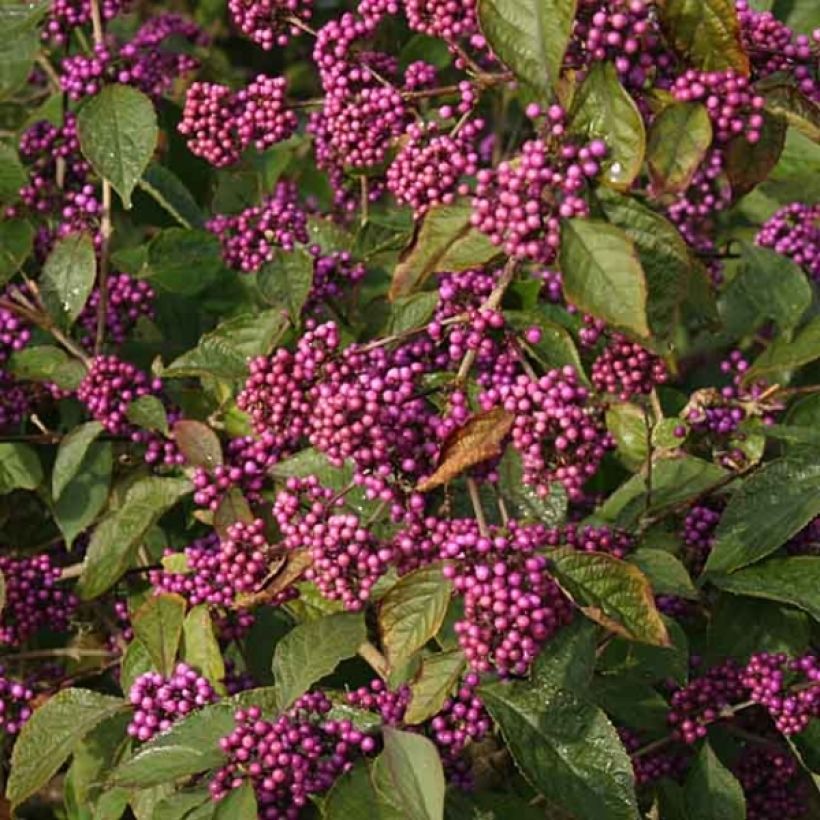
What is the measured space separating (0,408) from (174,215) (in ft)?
2.03

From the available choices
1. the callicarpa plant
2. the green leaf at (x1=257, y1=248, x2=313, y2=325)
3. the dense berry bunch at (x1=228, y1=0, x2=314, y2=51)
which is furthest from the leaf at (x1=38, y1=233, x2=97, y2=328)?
Answer: the dense berry bunch at (x1=228, y1=0, x2=314, y2=51)

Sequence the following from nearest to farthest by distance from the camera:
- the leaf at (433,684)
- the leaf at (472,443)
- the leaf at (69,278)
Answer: the leaf at (472,443) → the leaf at (433,684) → the leaf at (69,278)

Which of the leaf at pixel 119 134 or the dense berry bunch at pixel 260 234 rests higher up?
the leaf at pixel 119 134

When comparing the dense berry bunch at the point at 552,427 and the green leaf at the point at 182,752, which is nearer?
the dense berry bunch at the point at 552,427

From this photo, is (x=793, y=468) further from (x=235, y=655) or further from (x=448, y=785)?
(x=235, y=655)

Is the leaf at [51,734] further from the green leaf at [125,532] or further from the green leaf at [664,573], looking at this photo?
the green leaf at [664,573]

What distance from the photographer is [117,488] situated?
322 centimetres

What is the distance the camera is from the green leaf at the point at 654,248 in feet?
7.09

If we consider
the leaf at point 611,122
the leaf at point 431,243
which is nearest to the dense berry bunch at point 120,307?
the leaf at point 431,243

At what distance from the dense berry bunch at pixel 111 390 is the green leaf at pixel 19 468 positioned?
0.90ft

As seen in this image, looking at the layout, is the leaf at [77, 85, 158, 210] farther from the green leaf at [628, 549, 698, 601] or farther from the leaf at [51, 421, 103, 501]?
the green leaf at [628, 549, 698, 601]

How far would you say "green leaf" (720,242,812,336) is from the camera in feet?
10.6

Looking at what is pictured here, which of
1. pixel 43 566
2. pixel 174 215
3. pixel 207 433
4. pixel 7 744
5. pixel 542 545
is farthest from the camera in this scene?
pixel 174 215

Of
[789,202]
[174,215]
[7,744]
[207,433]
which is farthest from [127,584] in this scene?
[789,202]
